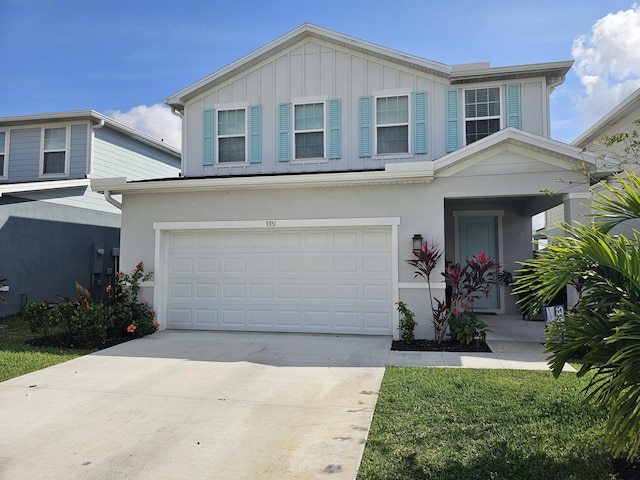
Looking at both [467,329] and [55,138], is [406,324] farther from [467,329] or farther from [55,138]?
[55,138]

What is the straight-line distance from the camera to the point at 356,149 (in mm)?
10547

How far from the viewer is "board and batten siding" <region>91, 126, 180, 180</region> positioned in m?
13.8

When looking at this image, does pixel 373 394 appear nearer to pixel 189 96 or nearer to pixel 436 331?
pixel 436 331

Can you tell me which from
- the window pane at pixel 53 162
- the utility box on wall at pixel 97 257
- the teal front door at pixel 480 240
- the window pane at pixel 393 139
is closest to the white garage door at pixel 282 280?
the window pane at pixel 393 139

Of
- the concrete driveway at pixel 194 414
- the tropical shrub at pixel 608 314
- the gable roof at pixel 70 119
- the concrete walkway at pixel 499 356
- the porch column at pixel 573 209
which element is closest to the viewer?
the tropical shrub at pixel 608 314

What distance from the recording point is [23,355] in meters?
7.26

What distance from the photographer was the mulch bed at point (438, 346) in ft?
A: 24.4

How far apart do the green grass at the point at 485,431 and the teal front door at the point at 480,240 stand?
6.24 meters

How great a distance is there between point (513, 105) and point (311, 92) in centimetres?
480

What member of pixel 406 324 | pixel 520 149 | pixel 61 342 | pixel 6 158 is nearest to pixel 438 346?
pixel 406 324

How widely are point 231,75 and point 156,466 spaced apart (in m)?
9.91

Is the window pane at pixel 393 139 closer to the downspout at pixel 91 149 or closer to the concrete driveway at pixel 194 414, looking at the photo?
the concrete driveway at pixel 194 414

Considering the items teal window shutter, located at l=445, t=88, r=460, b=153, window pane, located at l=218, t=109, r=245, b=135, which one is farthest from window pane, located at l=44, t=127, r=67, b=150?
teal window shutter, located at l=445, t=88, r=460, b=153

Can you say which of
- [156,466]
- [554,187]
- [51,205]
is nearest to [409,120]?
[554,187]
